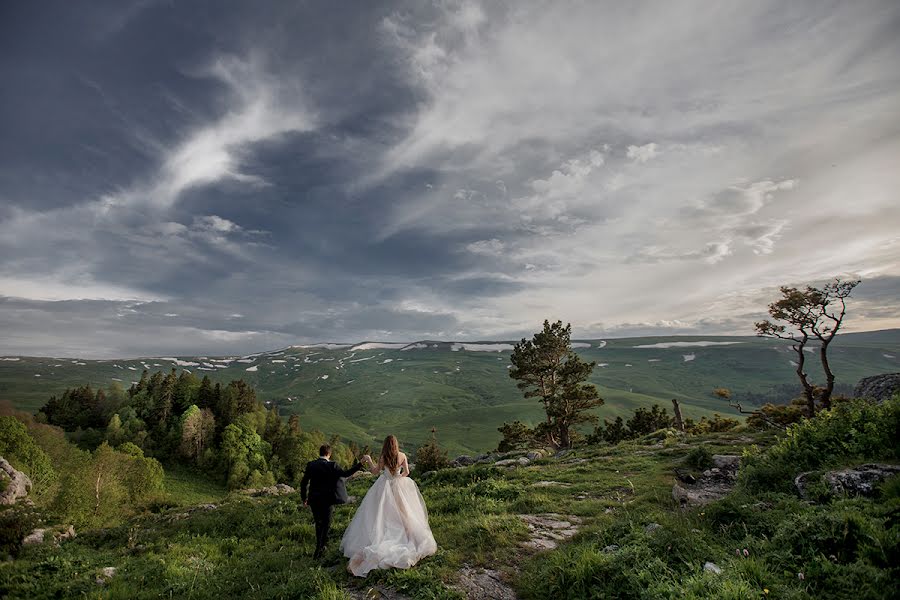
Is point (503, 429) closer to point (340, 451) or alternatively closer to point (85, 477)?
point (85, 477)

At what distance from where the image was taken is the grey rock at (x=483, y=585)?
7695mm

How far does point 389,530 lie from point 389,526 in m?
0.11

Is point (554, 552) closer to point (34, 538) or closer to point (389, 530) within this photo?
point (389, 530)

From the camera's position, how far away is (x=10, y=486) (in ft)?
91.2

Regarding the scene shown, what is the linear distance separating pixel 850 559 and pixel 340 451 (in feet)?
395

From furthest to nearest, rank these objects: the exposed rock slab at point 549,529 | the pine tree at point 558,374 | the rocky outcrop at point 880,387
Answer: the pine tree at point 558,374 < the rocky outcrop at point 880,387 < the exposed rock slab at point 549,529

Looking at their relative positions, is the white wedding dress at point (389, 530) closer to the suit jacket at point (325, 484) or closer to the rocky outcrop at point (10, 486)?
the suit jacket at point (325, 484)

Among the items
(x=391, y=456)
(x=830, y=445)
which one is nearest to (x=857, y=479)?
(x=830, y=445)

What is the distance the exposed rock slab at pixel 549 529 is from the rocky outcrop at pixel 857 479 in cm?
616

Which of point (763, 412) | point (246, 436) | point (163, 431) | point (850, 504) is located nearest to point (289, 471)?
point (246, 436)

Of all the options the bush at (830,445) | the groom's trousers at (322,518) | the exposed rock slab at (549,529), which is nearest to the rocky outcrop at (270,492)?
the groom's trousers at (322,518)

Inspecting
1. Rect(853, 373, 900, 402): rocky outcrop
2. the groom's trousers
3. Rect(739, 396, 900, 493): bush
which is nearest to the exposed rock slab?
Rect(739, 396, 900, 493): bush

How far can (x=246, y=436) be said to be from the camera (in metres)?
92.0

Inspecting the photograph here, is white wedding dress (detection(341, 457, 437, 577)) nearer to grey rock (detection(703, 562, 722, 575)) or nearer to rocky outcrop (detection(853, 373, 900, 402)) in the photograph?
grey rock (detection(703, 562, 722, 575))
